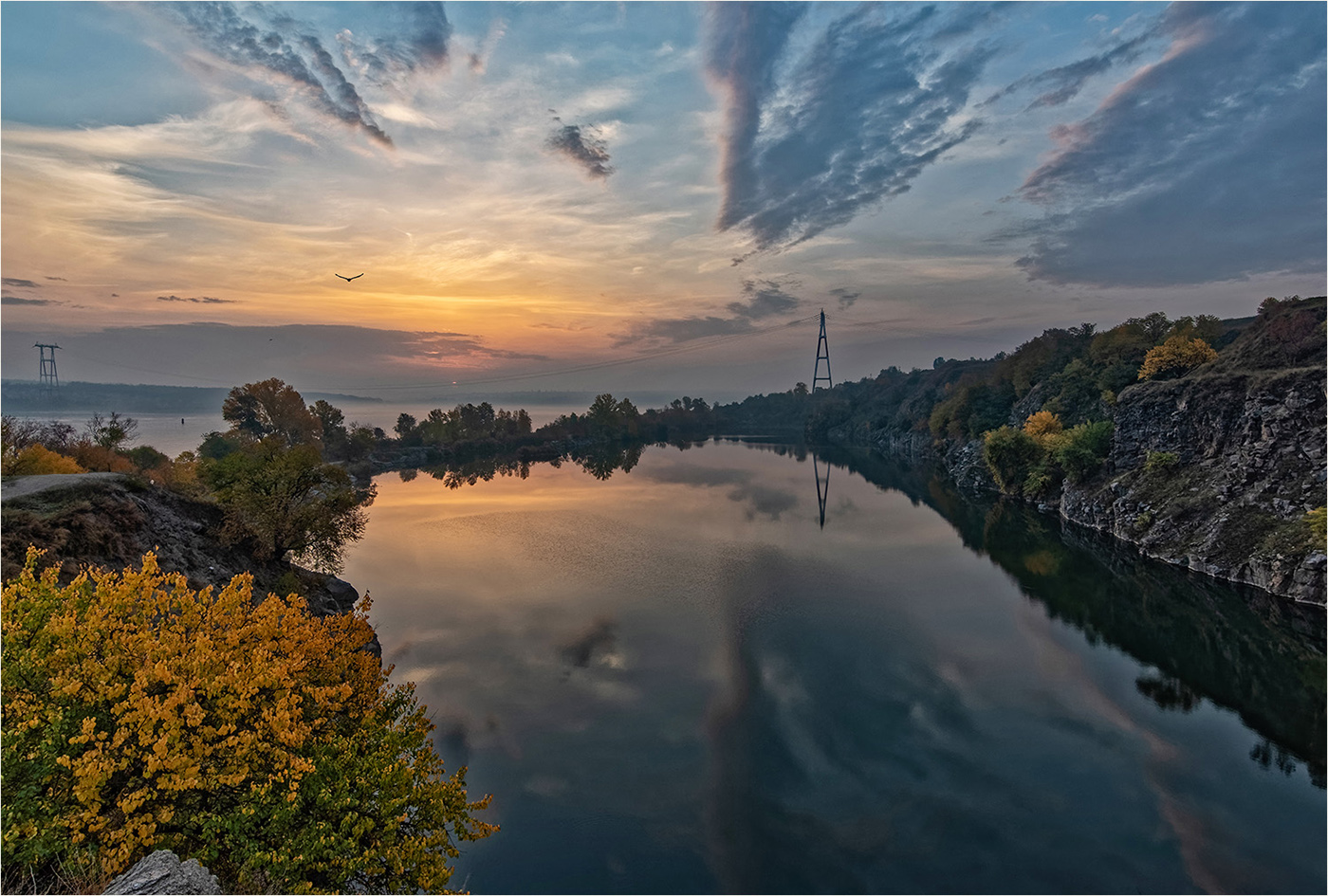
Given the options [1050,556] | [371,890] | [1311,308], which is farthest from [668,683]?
[1311,308]

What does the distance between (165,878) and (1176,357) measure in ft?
278

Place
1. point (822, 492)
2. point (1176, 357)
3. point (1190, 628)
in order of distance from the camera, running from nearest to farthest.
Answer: point (1190, 628) → point (1176, 357) → point (822, 492)

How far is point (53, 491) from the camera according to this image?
938 inches

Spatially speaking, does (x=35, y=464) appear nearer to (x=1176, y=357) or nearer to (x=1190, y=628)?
(x=1190, y=628)

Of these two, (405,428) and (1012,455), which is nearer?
(1012,455)

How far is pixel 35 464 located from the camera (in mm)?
31984

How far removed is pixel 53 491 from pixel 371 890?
79.3ft

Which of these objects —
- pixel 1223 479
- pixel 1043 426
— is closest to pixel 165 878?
pixel 1223 479

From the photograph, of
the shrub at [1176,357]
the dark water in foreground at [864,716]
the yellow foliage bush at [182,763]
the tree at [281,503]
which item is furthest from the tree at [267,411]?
the shrub at [1176,357]

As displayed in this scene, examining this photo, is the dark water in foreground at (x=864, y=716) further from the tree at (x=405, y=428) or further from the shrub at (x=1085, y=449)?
the tree at (x=405, y=428)

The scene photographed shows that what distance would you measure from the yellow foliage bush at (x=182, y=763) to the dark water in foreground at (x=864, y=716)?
734 cm

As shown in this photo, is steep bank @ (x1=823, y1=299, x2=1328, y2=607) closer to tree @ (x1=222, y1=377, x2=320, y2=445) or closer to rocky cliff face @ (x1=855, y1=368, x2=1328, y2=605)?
rocky cliff face @ (x1=855, y1=368, x2=1328, y2=605)

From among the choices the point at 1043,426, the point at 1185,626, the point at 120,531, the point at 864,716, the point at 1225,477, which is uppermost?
the point at 1043,426

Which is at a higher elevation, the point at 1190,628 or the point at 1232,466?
the point at 1232,466
